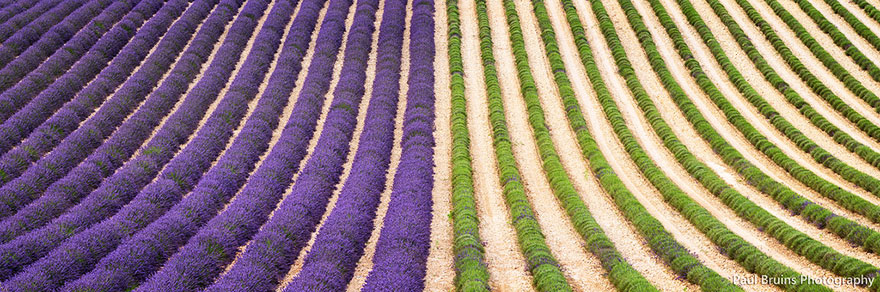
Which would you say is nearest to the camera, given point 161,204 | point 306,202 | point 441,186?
point 161,204

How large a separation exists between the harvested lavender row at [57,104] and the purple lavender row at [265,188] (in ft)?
17.6

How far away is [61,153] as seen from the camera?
2284cm

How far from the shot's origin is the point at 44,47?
31.9m

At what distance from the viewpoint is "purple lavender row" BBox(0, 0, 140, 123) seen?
26.9 metres

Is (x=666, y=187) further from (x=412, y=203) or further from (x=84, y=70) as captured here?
(x=84, y=70)

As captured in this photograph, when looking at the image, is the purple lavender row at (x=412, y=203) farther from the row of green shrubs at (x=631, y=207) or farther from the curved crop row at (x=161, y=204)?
the curved crop row at (x=161, y=204)

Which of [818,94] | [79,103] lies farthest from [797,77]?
[79,103]

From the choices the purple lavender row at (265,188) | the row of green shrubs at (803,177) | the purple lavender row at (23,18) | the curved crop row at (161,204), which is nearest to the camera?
the curved crop row at (161,204)

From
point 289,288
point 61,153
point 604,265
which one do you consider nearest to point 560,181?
point 604,265

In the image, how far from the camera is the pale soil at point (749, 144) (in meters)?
22.2

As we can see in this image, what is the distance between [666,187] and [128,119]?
18.2 m

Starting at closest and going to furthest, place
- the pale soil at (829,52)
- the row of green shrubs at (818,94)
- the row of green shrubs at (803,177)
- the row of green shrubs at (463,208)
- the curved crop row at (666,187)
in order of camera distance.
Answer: the curved crop row at (666,187) → the row of green shrubs at (463,208) → the row of green shrubs at (803,177) → the row of green shrubs at (818,94) → the pale soil at (829,52)


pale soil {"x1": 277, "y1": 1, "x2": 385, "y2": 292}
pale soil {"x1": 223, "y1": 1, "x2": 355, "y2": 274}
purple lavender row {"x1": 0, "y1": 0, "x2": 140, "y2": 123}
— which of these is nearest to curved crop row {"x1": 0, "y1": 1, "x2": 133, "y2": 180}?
purple lavender row {"x1": 0, "y1": 0, "x2": 140, "y2": 123}

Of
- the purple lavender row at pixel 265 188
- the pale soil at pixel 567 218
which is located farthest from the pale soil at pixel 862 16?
the purple lavender row at pixel 265 188
